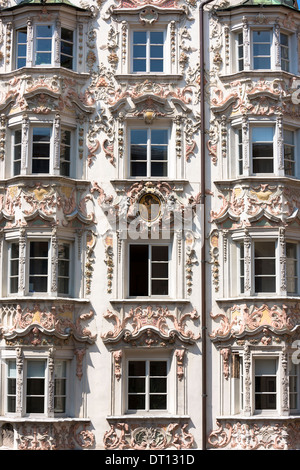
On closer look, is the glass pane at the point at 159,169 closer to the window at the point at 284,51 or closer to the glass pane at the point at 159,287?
the glass pane at the point at 159,287

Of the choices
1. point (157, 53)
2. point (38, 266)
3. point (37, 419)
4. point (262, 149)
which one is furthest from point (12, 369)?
point (157, 53)

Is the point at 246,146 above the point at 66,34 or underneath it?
underneath

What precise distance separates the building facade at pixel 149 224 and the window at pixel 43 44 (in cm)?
8

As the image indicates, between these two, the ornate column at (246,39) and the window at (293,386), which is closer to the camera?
the window at (293,386)

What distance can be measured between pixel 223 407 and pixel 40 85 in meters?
13.3

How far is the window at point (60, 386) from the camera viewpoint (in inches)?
1268

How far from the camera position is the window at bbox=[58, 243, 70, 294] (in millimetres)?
33031

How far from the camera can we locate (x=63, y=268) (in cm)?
3325

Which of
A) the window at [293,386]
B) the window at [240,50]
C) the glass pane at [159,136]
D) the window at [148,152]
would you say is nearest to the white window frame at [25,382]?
the window at [148,152]

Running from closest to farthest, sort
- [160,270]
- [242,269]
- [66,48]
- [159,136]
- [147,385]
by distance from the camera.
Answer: [147,385], [242,269], [160,270], [159,136], [66,48]

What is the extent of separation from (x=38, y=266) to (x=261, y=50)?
37.7ft

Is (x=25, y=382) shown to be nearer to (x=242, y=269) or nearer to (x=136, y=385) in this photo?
(x=136, y=385)

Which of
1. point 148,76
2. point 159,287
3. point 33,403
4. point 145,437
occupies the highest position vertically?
point 148,76
